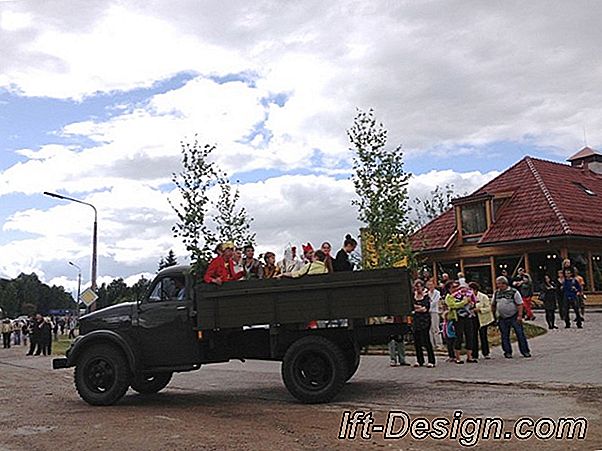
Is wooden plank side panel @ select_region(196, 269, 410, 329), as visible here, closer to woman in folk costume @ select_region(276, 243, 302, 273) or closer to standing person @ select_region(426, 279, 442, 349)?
woman in folk costume @ select_region(276, 243, 302, 273)

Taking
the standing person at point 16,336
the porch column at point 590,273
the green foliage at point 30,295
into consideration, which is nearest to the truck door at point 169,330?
the porch column at point 590,273

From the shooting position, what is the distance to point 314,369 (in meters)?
12.0

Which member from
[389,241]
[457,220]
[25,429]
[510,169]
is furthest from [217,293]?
[510,169]

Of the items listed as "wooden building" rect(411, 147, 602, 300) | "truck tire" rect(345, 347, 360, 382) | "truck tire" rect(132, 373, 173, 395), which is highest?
"wooden building" rect(411, 147, 602, 300)

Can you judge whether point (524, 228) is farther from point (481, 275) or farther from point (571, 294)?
point (571, 294)

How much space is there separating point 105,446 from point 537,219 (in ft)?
95.4

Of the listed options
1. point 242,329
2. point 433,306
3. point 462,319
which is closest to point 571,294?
point 433,306

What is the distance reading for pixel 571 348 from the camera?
675 inches

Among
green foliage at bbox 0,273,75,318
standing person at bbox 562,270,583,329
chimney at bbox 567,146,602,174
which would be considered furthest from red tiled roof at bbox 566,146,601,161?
green foliage at bbox 0,273,75,318

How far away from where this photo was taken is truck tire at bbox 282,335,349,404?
1169cm

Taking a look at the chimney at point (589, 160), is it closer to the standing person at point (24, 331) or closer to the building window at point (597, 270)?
the building window at point (597, 270)

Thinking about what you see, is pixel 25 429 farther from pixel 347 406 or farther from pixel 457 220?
pixel 457 220

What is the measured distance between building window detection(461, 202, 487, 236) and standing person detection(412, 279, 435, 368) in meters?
22.0

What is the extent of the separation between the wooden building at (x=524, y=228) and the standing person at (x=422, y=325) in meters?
16.8
